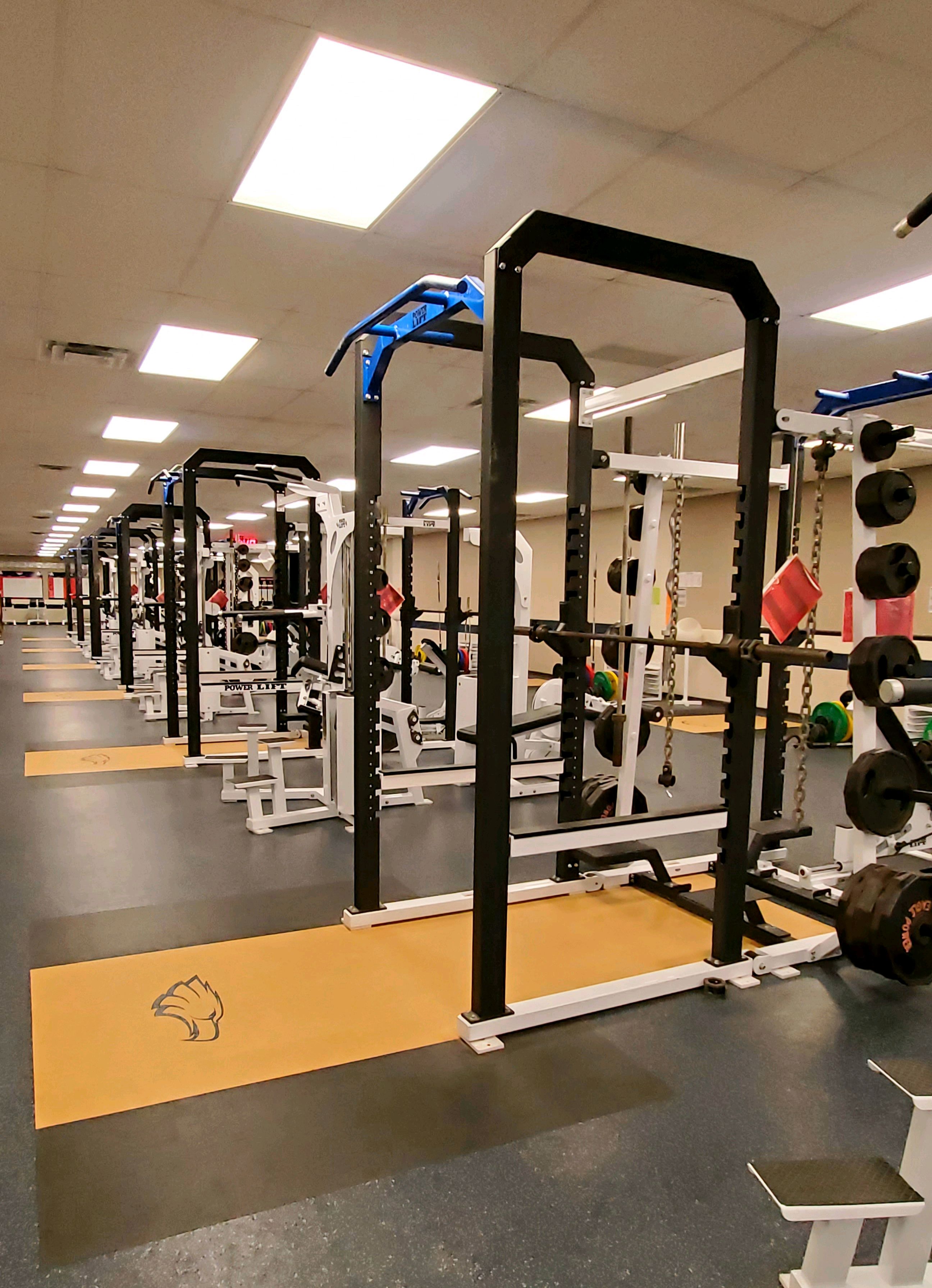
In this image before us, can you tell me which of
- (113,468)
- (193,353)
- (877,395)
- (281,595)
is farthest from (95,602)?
(877,395)

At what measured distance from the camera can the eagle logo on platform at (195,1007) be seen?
2199mm

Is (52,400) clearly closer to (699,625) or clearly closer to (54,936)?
(54,936)

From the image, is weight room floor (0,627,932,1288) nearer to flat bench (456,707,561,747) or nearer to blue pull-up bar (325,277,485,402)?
flat bench (456,707,561,747)

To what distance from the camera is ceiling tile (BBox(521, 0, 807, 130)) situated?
1912mm

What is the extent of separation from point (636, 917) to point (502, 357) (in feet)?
6.96

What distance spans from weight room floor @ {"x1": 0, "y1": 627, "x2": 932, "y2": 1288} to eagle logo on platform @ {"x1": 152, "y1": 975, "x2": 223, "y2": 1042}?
0.23 meters

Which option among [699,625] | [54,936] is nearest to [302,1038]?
[54,936]

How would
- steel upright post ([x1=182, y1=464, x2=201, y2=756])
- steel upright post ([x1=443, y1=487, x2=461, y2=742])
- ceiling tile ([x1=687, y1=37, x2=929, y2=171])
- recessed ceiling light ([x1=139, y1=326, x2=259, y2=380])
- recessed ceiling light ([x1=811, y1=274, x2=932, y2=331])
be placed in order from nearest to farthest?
ceiling tile ([x1=687, y1=37, x2=929, y2=171])
recessed ceiling light ([x1=811, y1=274, x2=932, y2=331])
recessed ceiling light ([x1=139, y1=326, x2=259, y2=380])
steel upright post ([x1=182, y1=464, x2=201, y2=756])
steel upright post ([x1=443, y1=487, x2=461, y2=742])

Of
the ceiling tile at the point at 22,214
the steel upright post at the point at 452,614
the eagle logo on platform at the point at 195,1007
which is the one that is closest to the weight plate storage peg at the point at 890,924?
the eagle logo on platform at the point at 195,1007

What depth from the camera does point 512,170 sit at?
8.54 ft

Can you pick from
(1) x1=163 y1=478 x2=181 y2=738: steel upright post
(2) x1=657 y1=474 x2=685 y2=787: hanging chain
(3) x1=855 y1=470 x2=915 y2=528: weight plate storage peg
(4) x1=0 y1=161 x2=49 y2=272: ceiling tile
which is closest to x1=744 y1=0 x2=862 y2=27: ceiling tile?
(3) x1=855 y1=470 x2=915 y2=528: weight plate storage peg

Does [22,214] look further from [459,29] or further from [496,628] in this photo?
[496,628]

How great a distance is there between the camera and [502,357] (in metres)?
2.04

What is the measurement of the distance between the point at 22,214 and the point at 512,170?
1786mm
